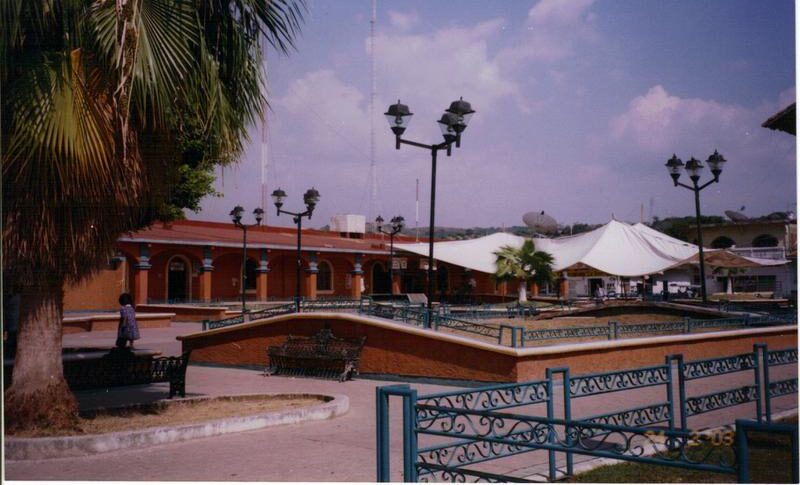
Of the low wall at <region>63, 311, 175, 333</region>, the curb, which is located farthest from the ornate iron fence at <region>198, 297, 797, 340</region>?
the low wall at <region>63, 311, 175, 333</region>

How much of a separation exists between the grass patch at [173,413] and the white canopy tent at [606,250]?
16.2 metres

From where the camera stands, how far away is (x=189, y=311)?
2742 cm

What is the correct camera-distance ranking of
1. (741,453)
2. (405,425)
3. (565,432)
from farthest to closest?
(405,425) → (565,432) → (741,453)

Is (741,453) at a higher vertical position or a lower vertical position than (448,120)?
lower

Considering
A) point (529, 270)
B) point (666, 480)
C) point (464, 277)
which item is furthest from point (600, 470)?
point (464, 277)

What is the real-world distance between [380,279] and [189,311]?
1418 cm

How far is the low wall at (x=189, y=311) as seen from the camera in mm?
26453

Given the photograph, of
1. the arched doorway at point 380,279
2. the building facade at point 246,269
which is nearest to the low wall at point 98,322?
the building facade at point 246,269

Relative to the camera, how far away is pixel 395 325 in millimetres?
11625

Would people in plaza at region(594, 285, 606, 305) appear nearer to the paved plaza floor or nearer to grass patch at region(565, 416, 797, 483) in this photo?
the paved plaza floor

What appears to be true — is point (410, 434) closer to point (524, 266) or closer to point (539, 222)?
point (524, 266)

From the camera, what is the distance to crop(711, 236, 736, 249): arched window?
65.3 feet

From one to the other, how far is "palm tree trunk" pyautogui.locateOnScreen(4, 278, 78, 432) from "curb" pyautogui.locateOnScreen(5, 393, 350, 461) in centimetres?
64

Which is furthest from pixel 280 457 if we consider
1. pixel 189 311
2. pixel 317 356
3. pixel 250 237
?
pixel 250 237
